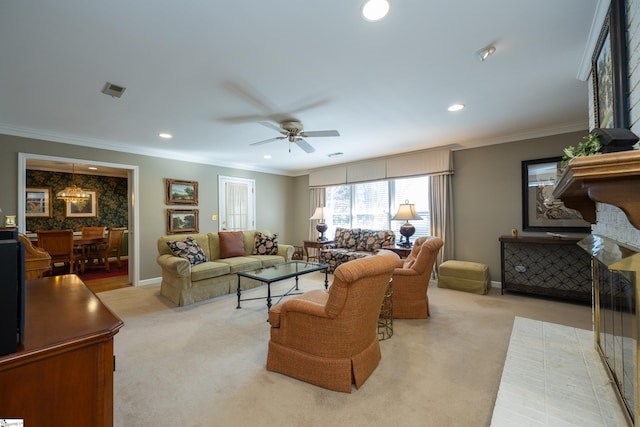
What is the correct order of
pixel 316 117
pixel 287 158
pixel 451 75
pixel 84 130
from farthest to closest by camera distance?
pixel 287 158 → pixel 84 130 → pixel 316 117 → pixel 451 75

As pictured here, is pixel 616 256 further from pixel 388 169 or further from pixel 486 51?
pixel 388 169

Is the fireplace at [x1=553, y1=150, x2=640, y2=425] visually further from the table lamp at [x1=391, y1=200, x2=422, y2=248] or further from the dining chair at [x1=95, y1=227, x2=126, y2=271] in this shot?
the dining chair at [x1=95, y1=227, x2=126, y2=271]

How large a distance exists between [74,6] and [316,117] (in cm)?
223

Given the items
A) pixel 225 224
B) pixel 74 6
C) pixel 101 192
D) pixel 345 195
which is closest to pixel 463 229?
pixel 345 195

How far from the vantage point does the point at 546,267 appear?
376 centimetres

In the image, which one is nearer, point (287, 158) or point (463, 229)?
point (463, 229)

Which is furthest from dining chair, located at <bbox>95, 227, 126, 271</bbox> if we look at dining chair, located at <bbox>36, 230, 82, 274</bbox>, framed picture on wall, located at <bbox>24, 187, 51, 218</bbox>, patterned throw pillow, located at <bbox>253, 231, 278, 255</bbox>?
patterned throw pillow, located at <bbox>253, 231, 278, 255</bbox>

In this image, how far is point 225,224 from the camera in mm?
5965

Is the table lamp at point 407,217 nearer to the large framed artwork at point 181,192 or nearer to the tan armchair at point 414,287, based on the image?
the tan armchair at point 414,287

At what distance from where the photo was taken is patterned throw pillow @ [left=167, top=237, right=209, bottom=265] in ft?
12.7

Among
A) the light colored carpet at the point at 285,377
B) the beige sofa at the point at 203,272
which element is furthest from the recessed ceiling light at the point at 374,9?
the beige sofa at the point at 203,272

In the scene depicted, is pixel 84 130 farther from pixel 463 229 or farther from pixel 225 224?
pixel 463 229

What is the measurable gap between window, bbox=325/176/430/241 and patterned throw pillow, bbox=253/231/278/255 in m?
1.92

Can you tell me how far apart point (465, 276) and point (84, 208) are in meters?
8.90
